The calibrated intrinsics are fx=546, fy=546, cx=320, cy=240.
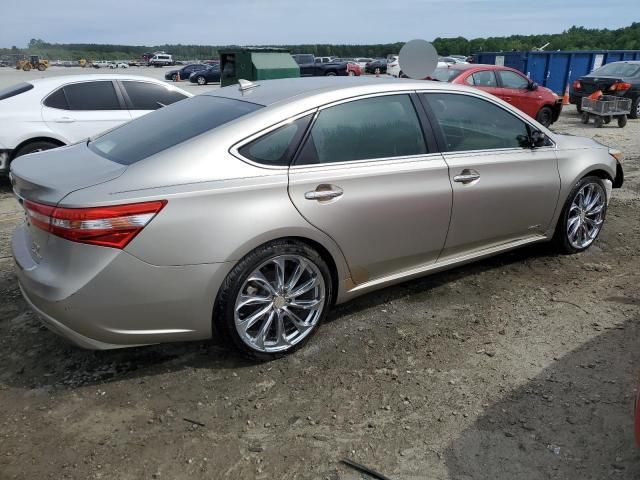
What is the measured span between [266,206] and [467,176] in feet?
5.07

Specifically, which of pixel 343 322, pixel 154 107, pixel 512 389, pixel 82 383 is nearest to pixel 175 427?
pixel 82 383

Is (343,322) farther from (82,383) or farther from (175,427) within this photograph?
(82,383)

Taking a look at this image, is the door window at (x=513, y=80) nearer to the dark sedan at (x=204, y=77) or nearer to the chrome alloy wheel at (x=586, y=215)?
the chrome alloy wheel at (x=586, y=215)

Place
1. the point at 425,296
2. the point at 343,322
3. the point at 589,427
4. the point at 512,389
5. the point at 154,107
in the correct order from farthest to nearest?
the point at 154,107
the point at 425,296
the point at 343,322
the point at 512,389
the point at 589,427

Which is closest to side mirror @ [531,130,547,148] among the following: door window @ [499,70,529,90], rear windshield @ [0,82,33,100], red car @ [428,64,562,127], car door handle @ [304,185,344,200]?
car door handle @ [304,185,344,200]

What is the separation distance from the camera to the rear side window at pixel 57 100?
6.84 m

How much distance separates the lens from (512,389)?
2.95m

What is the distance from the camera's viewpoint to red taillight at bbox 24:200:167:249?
256 centimetres

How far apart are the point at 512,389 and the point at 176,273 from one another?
188 cm

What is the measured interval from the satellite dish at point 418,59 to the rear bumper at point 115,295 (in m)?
3.66

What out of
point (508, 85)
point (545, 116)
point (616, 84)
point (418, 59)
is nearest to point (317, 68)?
point (616, 84)

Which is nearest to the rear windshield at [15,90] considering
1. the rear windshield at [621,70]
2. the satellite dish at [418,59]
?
the satellite dish at [418,59]

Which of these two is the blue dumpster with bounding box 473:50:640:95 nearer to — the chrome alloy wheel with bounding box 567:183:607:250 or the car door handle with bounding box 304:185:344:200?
the chrome alloy wheel with bounding box 567:183:607:250

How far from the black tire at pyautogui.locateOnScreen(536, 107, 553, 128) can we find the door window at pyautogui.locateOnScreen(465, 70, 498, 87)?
165cm
